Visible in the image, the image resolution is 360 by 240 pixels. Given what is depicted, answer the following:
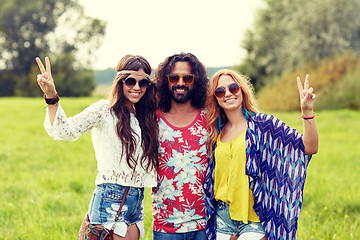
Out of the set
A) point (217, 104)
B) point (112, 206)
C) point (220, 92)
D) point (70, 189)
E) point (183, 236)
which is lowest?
point (70, 189)

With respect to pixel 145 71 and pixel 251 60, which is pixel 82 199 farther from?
pixel 251 60

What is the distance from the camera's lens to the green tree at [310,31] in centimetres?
2575

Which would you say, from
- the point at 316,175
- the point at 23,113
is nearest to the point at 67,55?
the point at 23,113

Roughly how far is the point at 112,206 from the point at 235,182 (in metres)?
1.00

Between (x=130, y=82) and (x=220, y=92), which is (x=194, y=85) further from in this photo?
(x=130, y=82)

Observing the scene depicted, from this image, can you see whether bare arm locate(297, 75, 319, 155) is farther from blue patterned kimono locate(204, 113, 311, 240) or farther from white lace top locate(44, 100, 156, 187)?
white lace top locate(44, 100, 156, 187)

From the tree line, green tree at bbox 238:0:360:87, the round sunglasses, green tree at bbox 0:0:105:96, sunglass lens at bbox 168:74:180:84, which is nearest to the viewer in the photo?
the round sunglasses

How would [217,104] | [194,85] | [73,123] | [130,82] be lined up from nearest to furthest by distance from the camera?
[73,123] → [130,82] → [217,104] → [194,85]

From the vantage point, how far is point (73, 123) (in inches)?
121

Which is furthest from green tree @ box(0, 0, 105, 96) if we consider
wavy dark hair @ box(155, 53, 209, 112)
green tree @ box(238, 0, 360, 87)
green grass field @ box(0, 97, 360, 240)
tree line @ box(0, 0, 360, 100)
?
wavy dark hair @ box(155, 53, 209, 112)

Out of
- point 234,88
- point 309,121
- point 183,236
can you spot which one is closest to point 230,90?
point 234,88

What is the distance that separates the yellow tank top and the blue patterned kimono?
6 cm

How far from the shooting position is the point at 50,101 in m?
3.00

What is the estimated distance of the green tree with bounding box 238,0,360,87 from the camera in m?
25.8
